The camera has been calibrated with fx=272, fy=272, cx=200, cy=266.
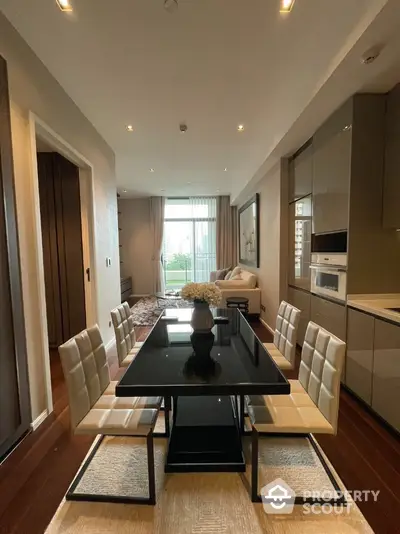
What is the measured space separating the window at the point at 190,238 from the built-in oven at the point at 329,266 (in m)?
5.55

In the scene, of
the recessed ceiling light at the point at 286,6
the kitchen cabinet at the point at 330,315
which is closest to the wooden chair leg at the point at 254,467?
the kitchen cabinet at the point at 330,315

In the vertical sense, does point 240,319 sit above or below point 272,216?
below

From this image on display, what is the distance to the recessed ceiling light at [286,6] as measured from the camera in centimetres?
172

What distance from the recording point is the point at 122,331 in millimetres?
2271

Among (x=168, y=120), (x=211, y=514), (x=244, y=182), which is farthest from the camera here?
(x=244, y=182)

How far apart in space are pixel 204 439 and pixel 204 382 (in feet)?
2.63

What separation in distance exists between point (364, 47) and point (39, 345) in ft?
10.2

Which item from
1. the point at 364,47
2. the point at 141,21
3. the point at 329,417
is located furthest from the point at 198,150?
the point at 329,417

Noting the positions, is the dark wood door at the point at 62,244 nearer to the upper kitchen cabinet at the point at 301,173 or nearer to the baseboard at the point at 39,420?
the baseboard at the point at 39,420

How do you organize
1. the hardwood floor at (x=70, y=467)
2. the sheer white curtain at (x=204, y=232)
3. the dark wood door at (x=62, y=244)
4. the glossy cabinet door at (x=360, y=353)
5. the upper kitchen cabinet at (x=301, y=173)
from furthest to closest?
the sheer white curtain at (x=204, y=232) → the dark wood door at (x=62, y=244) → the upper kitchen cabinet at (x=301, y=173) → the glossy cabinet door at (x=360, y=353) → the hardwood floor at (x=70, y=467)

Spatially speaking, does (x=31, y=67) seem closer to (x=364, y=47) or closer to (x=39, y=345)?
(x=39, y=345)

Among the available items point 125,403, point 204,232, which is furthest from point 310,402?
point 204,232

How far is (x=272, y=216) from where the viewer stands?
14.6 feet
